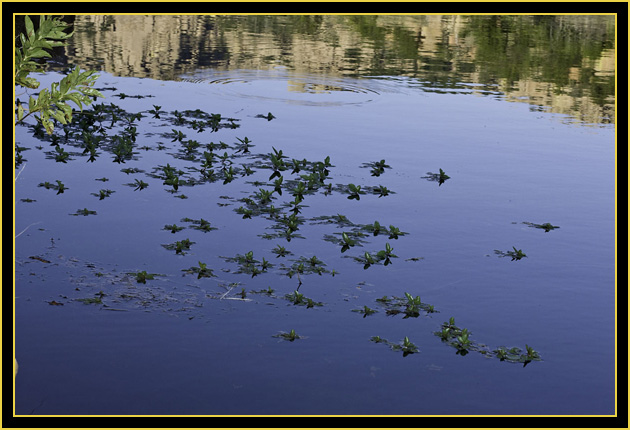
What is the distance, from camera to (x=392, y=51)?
3966 cm

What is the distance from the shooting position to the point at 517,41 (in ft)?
145

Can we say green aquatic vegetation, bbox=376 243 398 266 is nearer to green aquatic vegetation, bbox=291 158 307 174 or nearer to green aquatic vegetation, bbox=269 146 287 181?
green aquatic vegetation, bbox=269 146 287 181

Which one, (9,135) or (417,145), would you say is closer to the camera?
(9,135)

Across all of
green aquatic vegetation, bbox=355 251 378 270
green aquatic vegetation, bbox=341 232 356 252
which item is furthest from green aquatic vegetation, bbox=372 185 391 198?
green aquatic vegetation, bbox=355 251 378 270

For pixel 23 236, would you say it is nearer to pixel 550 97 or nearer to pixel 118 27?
pixel 550 97

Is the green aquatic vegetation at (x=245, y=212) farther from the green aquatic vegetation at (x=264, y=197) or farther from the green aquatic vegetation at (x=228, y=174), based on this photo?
the green aquatic vegetation at (x=228, y=174)

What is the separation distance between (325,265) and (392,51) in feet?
94.6

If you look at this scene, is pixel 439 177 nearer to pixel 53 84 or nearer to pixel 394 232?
pixel 394 232

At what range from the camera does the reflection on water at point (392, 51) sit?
101 feet

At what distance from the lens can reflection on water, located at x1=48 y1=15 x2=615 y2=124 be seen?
30.9 meters

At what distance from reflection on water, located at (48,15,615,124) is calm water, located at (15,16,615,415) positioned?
392 cm

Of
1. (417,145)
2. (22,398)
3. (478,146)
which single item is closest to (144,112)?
(417,145)

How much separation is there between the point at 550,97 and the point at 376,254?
18225mm

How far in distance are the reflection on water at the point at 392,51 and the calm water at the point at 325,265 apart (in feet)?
12.9
